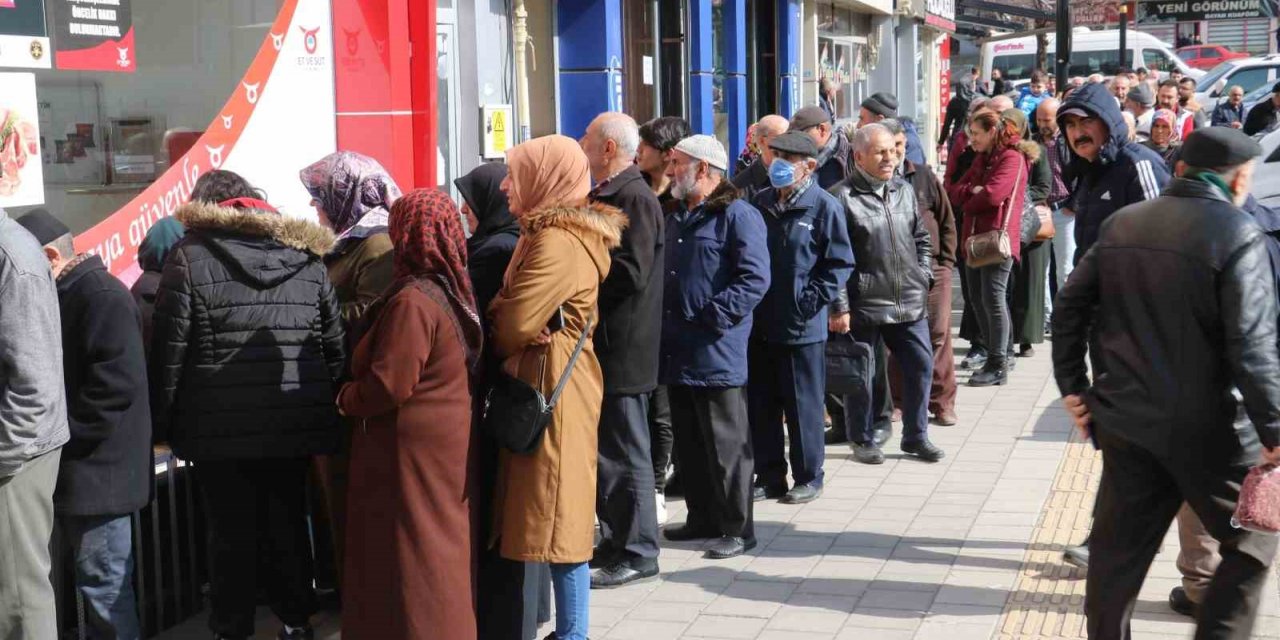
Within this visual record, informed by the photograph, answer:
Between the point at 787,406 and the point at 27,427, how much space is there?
3.77 m

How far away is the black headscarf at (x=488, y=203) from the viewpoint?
5246mm

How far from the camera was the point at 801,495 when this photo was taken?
7445 millimetres

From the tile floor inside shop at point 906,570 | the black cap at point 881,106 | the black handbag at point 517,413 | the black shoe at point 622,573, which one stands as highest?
the black cap at point 881,106

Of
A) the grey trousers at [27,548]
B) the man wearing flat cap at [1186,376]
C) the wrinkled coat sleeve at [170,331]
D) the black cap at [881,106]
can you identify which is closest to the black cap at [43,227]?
the wrinkled coat sleeve at [170,331]

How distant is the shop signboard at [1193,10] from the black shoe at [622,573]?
169 ft

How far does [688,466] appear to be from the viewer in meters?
6.66

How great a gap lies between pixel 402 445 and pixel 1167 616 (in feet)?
9.60

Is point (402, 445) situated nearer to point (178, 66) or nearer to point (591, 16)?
point (178, 66)

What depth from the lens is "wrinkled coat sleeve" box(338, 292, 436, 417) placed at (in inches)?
176

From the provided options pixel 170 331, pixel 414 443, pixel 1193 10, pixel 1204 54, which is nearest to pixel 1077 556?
pixel 414 443

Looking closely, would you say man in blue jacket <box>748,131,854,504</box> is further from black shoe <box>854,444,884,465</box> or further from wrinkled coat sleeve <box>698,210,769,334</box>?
black shoe <box>854,444,884,465</box>

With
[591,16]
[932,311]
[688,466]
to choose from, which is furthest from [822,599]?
[591,16]

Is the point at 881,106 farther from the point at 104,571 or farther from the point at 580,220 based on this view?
the point at 104,571

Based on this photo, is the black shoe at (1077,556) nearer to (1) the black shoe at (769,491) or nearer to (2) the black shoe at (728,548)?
(2) the black shoe at (728,548)
